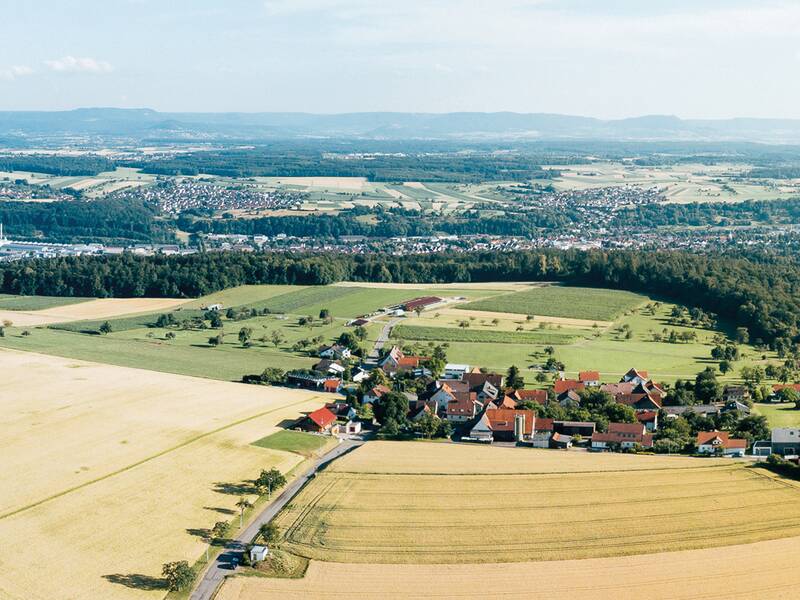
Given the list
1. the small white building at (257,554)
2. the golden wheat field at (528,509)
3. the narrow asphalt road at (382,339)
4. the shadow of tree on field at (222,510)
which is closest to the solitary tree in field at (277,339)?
the narrow asphalt road at (382,339)

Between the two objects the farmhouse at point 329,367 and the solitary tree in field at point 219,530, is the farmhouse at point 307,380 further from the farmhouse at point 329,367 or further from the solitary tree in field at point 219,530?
the solitary tree in field at point 219,530

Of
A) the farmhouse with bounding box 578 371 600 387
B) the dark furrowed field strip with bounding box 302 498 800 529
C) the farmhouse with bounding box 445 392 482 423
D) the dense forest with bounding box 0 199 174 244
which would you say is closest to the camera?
the dark furrowed field strip with bounding box 302 498 800 529

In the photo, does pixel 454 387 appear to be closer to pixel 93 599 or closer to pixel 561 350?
pixel 561 350

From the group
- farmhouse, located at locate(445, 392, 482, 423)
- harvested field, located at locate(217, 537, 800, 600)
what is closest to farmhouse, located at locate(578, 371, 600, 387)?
farmhouse, located at locate(445, 392, 482, 423)

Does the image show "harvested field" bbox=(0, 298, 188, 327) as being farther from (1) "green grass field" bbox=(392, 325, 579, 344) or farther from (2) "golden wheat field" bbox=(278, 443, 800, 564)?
(2) "golden wheat field" bbox=(278, 443, 800, 564)

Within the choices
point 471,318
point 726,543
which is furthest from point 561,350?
point 726,543
